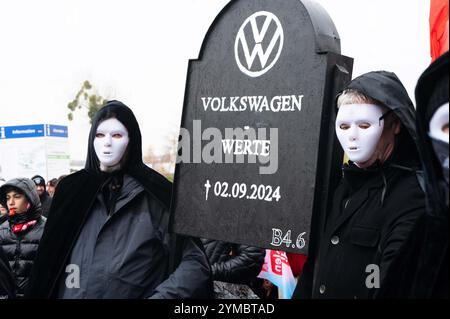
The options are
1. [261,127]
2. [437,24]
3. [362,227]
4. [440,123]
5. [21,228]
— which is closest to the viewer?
[440,123]

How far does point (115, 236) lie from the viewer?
2.85m

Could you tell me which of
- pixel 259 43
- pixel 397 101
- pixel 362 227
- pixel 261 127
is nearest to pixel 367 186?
pixel 362 227

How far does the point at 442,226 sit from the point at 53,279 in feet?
6.68

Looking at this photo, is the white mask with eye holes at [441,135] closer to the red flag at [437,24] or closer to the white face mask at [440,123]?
the white face mask at [440,123]

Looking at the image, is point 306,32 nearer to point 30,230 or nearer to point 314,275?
point 314,275

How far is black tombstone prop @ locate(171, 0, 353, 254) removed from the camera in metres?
2.39

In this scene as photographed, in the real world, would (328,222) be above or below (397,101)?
below

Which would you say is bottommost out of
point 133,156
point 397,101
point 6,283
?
point 6,283

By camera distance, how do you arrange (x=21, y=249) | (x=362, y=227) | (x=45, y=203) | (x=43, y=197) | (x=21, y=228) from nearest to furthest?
(x=362, y=227) < (x=21, y=249) < (x=21, y=228) < (x=45, y=203) < (x=43, y=197)

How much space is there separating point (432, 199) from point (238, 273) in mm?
2255

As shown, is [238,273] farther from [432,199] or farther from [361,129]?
[432,199]

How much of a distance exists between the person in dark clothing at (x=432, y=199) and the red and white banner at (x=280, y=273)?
1838 mm

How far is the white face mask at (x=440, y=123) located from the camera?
5.33 feet

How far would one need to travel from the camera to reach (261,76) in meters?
2.61
